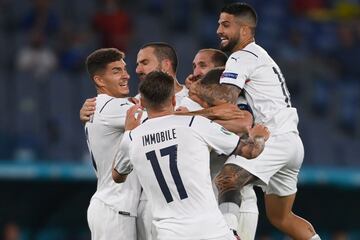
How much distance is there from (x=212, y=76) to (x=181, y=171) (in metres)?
1.22

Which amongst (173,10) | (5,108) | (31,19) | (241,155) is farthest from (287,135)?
(173,10)

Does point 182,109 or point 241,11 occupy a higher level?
point 241,11

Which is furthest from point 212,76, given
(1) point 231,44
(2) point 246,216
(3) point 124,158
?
(2) point 246,216

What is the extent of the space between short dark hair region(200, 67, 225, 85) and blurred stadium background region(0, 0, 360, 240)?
7.38 metres

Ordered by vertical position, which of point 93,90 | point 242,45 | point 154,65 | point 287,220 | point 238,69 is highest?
point 242,45

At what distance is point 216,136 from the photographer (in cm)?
900

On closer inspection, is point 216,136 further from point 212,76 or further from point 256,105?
point 256,105

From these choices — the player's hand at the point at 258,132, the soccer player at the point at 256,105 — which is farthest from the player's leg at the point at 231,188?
the player's hand at the point at 258,132

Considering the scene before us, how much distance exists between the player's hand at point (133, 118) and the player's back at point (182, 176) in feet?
1.72

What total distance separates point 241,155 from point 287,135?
120 centimetres

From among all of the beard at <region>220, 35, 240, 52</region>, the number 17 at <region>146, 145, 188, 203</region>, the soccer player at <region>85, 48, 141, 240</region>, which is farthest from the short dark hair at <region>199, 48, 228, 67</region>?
the number 17 at <region>146, 145, 188, 203</region>

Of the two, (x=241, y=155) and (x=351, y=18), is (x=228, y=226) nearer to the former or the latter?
(x=241, y=155)

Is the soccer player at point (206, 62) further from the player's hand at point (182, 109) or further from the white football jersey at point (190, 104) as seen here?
the player's hand at point (182, 109)

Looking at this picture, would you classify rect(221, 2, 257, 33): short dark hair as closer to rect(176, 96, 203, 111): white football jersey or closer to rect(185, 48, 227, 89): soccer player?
rect(185, 48, 227, 89): soccer player
